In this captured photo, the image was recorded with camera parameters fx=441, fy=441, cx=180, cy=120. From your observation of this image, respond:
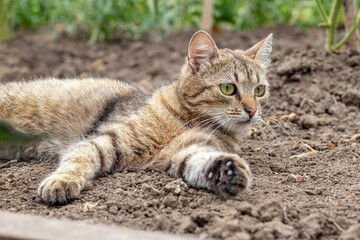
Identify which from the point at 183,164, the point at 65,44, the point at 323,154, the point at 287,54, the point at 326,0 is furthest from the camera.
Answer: the point at 65,44

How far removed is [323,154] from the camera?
3.51 m

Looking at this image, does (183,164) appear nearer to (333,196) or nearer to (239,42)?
(333,196)

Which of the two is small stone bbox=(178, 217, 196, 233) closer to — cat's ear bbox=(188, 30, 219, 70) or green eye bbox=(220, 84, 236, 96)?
green eye bbox=(220, 84, 236, 96)

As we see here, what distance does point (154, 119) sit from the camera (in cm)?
329

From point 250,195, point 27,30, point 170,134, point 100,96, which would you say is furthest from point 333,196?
point 27,30

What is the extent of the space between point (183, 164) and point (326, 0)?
16.3ft

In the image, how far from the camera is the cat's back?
141 inches

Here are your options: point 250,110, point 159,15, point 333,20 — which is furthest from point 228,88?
point 159,15

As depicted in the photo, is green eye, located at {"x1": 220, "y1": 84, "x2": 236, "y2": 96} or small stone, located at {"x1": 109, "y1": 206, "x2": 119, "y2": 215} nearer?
small stone, located at {"x1": 109, "y1": 206, "x2": 119, "y2": 215}

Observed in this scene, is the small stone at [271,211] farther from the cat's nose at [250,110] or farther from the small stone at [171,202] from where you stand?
the cat's nose at [250,110]

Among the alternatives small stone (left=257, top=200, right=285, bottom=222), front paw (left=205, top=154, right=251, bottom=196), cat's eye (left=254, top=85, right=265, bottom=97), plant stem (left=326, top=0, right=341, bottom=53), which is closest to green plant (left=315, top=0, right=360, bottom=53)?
plant stem (left=326, top=0, right=341, bottom=53)

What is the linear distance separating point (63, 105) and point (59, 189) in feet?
4.31

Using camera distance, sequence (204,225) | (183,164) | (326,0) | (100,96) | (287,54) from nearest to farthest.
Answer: (204,225) < (183,164) < (100,96) < (287,54) < (326,0)

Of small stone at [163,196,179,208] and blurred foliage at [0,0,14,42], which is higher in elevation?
blurred foliage at [0,0,14,42]
